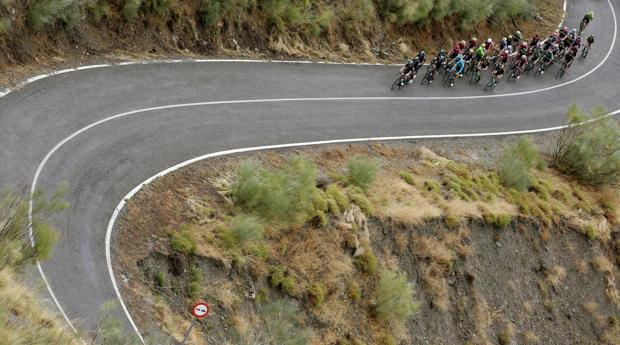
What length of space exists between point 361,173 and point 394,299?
170 inches

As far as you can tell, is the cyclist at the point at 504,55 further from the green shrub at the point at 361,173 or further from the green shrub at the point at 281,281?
the green shrub at the point at 281,281

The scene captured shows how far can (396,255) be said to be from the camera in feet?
74.2

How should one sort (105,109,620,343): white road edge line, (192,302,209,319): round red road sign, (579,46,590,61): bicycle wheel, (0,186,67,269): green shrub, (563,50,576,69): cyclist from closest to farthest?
1. (0,186,67,269): green shrub
2. (192,302,209,319): round red road sign
3. (105,109,620,343): white road edge line
4. (563,50,576,69): cyclist
5. (579,46,590,61): bicycle wheel

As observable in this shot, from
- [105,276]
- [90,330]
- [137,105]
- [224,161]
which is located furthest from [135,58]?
[90,330]

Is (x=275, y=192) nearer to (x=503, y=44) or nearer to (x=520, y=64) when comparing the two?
Result: (x=503, y=44)

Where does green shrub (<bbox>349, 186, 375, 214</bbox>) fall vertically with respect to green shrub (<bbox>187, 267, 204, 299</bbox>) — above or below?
below

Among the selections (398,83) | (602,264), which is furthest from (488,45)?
(602,264)

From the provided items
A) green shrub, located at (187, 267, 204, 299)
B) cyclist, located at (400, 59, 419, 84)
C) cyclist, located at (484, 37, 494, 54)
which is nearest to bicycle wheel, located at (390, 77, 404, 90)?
cyclist, located at (400, 59, 419, 84)

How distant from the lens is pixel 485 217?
82.7 ft

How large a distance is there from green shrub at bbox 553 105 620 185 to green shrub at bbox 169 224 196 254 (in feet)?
60.6

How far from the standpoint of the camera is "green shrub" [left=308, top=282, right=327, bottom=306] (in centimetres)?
1977

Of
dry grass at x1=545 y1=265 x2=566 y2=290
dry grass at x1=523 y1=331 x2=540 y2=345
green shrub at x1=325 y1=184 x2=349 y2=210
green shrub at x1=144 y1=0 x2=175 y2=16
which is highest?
green shrub at x1=144 y1=0 x2=175 y2=16

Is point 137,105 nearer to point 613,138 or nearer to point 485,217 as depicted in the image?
point 485,217

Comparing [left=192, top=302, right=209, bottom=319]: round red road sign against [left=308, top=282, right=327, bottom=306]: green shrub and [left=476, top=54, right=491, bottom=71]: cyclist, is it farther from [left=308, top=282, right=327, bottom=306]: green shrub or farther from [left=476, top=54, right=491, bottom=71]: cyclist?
[left=476, top=54, right=491, bottom=71]: cyclist
